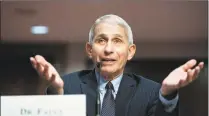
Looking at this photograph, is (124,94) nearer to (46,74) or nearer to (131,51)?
(131,51)

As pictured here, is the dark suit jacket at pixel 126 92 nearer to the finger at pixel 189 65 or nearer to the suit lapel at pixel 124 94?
the suit lapel at pixel 124 94

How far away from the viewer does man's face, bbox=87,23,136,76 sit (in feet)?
4.00

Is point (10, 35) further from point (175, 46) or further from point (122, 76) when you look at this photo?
point (175, 46)

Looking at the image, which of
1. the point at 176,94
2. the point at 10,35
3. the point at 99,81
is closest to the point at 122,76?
the point at 99,81

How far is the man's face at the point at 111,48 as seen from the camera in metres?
1.22

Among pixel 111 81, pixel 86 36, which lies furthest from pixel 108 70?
pixel 86 36

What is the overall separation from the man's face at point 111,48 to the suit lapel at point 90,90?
0.16 ft

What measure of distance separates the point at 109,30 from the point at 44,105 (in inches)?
13.5

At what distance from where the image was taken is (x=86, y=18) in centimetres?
129

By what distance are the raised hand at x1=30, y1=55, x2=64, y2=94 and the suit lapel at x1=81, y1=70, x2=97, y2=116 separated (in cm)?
8

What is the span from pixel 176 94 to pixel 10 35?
2.09ft

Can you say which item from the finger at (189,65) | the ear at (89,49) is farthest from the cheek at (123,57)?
the finger at (189,65)

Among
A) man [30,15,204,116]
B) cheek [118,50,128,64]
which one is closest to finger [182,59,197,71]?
man [30,15,204,116]

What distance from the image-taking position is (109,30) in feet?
4.03
